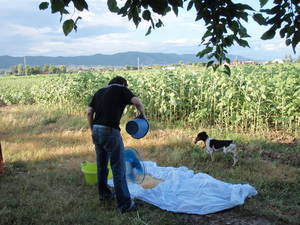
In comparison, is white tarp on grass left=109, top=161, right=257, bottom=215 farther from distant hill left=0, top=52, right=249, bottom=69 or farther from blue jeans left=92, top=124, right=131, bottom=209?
distant hill left=0, top=52, right=249, bottom=69

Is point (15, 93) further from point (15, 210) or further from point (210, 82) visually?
point (15, 210)

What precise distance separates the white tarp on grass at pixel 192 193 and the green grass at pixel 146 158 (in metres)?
0.11

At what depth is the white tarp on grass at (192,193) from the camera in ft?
14.5

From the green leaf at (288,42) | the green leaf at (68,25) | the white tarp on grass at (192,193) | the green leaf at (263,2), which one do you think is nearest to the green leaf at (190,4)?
the green leaf at (263,2)

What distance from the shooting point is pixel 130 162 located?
5008 mm

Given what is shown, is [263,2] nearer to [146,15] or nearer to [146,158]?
[146,15]

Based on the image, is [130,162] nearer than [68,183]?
Yes

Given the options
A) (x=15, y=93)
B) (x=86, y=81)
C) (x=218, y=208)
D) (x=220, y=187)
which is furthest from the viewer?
(x=15, y=93)

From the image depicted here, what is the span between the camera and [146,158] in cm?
678

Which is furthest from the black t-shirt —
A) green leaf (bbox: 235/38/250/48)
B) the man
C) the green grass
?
green leaf (bbox: 235/38/250/48)

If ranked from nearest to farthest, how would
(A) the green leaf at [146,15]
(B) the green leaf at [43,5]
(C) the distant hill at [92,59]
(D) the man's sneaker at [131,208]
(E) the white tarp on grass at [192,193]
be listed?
1. (B) the green leaf at [43,5]
2. (A) the green leaf at [146,15]
3. (D) the man's sneaker at [131,208]
4. (E) the white tarp on grass at [192,193]
5. (C) the distant hill at [92,59]

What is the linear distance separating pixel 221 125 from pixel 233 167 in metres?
2.98

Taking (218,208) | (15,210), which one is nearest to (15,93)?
(15,210)

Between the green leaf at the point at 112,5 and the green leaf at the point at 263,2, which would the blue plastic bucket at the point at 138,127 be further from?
the green leaf at the point at 263,2
